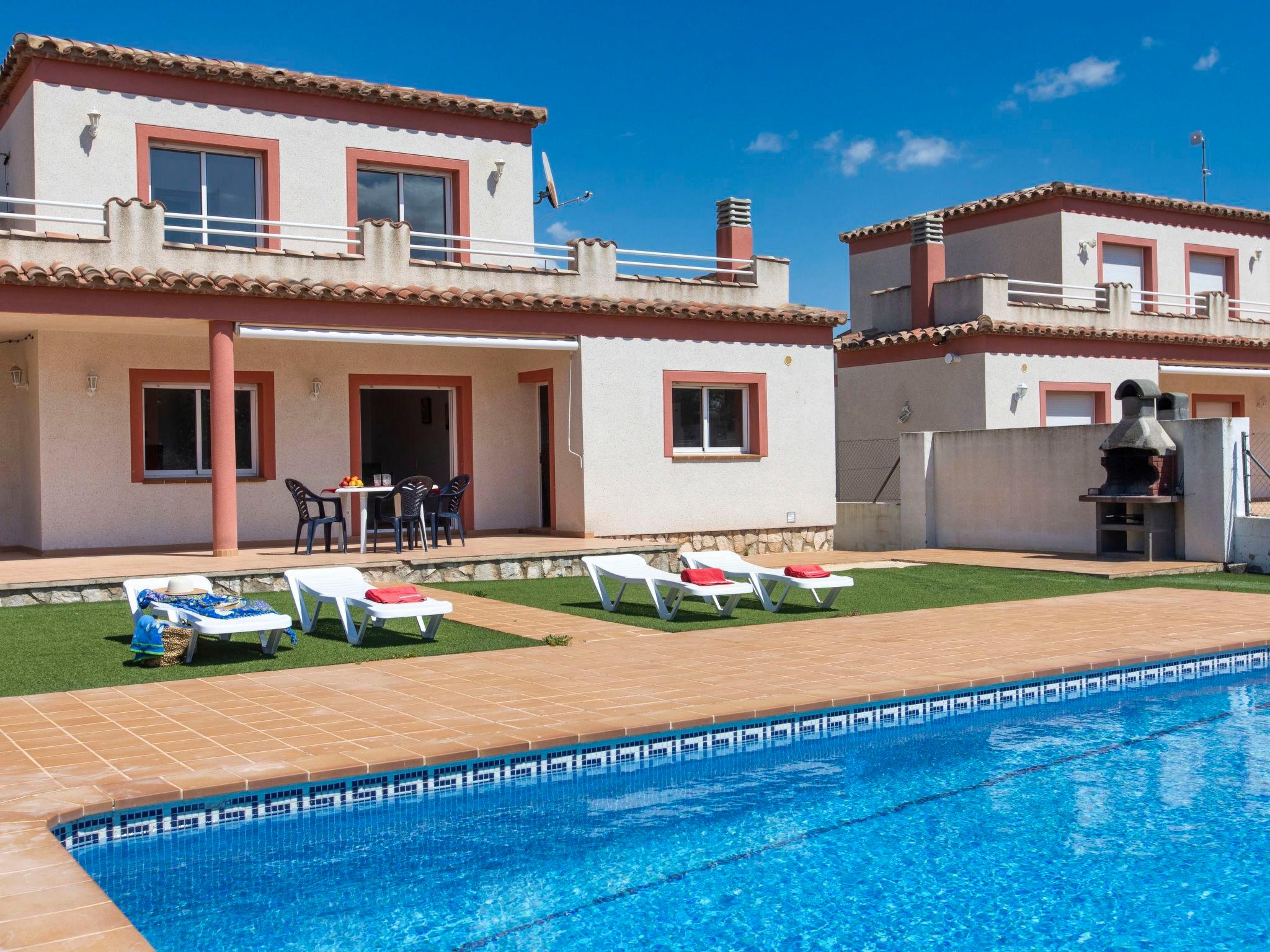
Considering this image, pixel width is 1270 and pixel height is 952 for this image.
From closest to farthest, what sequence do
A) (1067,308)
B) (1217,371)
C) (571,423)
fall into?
(571,423) < (1067,308) < (1217,371)

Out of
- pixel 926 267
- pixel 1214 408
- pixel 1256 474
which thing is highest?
pixel 926 267

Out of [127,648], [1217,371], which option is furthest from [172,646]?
[1217,371]

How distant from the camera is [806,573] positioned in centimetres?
1346

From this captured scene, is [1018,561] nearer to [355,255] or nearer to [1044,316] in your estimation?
[1044,316]

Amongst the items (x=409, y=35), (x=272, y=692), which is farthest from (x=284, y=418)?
(x=409, y=35)

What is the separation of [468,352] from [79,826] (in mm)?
14974

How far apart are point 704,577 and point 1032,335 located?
47.8 feet

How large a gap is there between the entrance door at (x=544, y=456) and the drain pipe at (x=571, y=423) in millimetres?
1249

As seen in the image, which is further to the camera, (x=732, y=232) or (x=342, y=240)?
(x=732, y=232)

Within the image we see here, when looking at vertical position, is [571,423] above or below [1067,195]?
below

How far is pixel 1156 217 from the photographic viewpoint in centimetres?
2997

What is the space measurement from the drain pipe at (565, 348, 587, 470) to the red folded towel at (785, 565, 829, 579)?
653 cm

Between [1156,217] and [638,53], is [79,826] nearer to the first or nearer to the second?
[1156,217]

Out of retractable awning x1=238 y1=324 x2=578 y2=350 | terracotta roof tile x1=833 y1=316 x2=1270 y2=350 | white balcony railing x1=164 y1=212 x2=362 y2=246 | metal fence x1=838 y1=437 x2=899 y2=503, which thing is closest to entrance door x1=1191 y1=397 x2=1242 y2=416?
terracotta roof tile x1=833 y1=316 x2=1270 y2=350
